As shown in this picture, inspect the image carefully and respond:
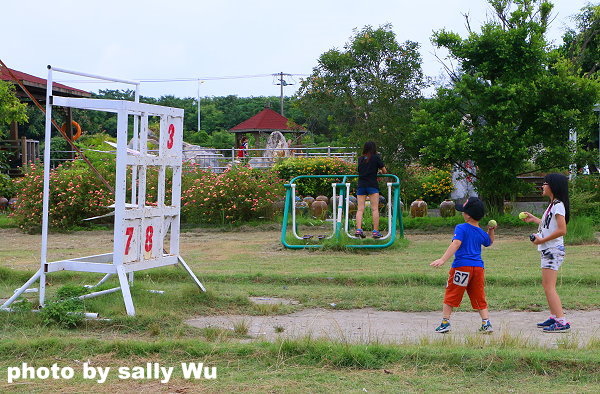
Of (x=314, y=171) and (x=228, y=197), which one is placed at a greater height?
(x=314, y=171)

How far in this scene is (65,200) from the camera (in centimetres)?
1869

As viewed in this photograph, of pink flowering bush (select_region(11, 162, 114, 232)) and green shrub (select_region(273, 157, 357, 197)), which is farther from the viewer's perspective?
green shrub (select_region(273, 157, 357, 197))

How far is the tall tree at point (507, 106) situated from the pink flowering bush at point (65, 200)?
7.90m

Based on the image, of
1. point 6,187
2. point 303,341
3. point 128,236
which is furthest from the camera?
point 6,187

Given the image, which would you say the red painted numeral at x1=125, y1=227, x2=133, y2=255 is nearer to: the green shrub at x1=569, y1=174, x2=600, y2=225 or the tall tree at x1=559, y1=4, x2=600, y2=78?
the green shrub at x1=569, y1=174, x2=600, y2=225

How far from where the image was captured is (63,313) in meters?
6.89

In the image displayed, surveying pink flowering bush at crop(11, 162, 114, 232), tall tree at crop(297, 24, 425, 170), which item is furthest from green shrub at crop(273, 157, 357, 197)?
pink flowering bush at crop(11, 162, 114, 232)

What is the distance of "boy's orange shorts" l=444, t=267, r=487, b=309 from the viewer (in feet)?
22.2

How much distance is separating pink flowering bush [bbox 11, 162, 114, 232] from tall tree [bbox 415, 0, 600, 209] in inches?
311

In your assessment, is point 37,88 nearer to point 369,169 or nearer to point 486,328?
point 369,169

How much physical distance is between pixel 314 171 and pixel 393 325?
727 inches

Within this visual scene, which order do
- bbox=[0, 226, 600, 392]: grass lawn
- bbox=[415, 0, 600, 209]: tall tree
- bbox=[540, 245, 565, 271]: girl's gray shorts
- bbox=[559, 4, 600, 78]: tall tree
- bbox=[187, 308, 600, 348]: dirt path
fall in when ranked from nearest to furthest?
1. bbox=[0, 226, 600, 392]: grass lawn
2. bbox=[187, 308, 600, 348]: dirt path
3. bbox=[540, 245, 565, 271]: girl's gray shorts
4. bbox=[415, 0, 600, 209]: tall tree
5. bbox=[559, 4, 600, 78]: tall tree

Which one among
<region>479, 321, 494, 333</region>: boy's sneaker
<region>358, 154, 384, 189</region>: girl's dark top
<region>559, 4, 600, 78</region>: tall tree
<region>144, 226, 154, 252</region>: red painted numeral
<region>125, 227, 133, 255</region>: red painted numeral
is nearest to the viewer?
<region>479, 321, 494, 333</region>: boy's sneaker

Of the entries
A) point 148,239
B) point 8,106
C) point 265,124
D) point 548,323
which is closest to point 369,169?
point 148,239
